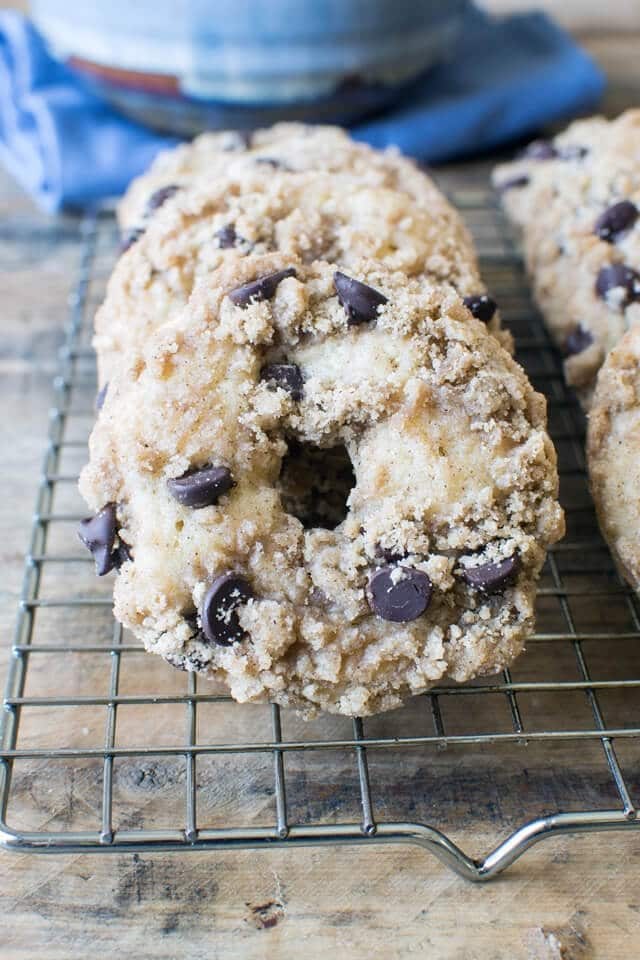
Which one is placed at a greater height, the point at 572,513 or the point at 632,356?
the point at 632,356

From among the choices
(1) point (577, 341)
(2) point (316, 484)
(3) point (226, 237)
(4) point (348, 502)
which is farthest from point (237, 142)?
(4) point (348, 502)

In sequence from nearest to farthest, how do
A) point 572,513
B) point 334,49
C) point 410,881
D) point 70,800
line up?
point 410,881, point 70,800, point 572,513, point 334,49

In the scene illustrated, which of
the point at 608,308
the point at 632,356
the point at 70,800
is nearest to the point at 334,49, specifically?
the point at 608,308

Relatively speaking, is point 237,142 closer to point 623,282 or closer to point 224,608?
point 623,282

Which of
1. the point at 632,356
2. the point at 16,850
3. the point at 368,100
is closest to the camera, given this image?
the point at 16,850

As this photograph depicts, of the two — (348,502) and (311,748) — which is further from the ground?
(348,502)

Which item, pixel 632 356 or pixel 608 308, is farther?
pixel 608 308

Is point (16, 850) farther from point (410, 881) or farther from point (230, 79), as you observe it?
point (230, 79)

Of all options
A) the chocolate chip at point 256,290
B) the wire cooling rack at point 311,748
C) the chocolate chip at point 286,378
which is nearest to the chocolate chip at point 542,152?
the wire cooling rack at point 311,748
